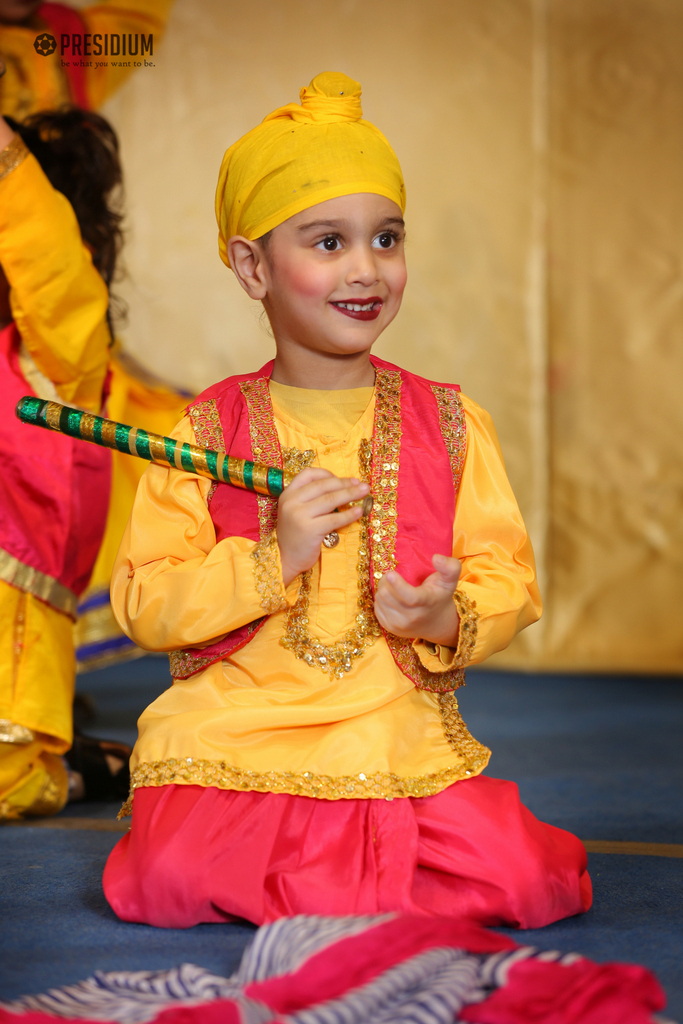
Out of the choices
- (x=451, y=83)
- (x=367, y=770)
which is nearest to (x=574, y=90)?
(x=451, y=83)

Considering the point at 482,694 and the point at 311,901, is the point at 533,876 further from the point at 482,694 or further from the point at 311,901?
the point at 482,694

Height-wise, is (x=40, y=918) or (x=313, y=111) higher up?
(x=313, y=111)

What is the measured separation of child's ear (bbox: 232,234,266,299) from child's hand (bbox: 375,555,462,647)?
1.28 feet

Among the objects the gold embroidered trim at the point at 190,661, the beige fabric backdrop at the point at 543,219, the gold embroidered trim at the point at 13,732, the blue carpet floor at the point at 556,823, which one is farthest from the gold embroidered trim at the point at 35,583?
the beige fabric backdrop at the point at 543,219

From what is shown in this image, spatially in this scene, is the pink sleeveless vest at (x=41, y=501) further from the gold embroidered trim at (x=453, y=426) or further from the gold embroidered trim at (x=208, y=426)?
the gold embroidered trim at (x=453, y=426)

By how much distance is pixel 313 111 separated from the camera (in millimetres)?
1225

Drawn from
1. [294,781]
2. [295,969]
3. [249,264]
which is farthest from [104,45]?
[295,969]

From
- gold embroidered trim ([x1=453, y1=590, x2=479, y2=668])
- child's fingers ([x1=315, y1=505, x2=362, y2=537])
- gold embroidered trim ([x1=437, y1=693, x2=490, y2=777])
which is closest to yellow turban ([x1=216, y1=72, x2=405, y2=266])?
child's fingers ([x1=315, y1=505, x2=362, y2=537])

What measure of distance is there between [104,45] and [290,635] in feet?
8.80

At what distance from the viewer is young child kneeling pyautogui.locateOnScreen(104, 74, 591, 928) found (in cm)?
110

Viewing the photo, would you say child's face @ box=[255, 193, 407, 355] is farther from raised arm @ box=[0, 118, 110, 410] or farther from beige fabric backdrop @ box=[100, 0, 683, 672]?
beige fabric backdrop @ box=[100, 0, 683, 672]

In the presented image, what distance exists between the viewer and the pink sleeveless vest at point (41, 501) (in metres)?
1.58

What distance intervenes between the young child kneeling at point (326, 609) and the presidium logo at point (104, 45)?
2109 millimetres

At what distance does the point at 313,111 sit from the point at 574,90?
2.16 meters
